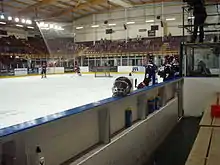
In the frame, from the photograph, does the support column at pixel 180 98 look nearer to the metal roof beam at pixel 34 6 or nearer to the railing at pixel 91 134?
the railing at pixel 91 134

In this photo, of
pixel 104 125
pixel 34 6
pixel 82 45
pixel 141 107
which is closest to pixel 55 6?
pixel 34 6

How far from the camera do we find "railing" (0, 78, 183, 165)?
1.98m

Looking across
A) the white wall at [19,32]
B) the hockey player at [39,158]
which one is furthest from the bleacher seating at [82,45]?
the hockey player at [39,158]

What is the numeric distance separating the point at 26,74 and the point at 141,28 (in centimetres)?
1301

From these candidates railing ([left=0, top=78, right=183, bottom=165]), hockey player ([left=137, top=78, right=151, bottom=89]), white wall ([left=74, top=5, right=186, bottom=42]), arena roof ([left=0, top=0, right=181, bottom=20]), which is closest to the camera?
railing ([left=0, top=78, right=183, bottom=165])

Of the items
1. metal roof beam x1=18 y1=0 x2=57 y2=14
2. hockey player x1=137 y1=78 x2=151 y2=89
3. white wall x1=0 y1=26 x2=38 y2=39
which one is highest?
metal roof beam x1=18 y1=0 x2=57 y2=14

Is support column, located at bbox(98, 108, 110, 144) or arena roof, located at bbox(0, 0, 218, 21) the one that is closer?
support column, located at bbox(98, 108, 110, 144)

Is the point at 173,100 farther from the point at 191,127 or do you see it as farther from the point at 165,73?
the point at 165,73

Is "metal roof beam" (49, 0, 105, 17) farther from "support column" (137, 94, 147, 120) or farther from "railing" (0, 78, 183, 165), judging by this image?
"support column" (137, 94, 147, 120)

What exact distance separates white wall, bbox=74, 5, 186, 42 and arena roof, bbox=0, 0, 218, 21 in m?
1.03

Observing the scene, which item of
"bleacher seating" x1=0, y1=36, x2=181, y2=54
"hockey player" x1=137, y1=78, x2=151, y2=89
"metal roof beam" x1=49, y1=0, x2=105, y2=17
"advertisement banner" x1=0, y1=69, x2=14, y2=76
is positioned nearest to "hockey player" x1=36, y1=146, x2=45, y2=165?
"hockey player" x1=137, y1=78, x2=151, y2=89

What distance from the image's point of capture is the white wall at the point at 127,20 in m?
27.9

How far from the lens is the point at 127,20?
30.4m

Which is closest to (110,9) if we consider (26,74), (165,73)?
(26,74)
